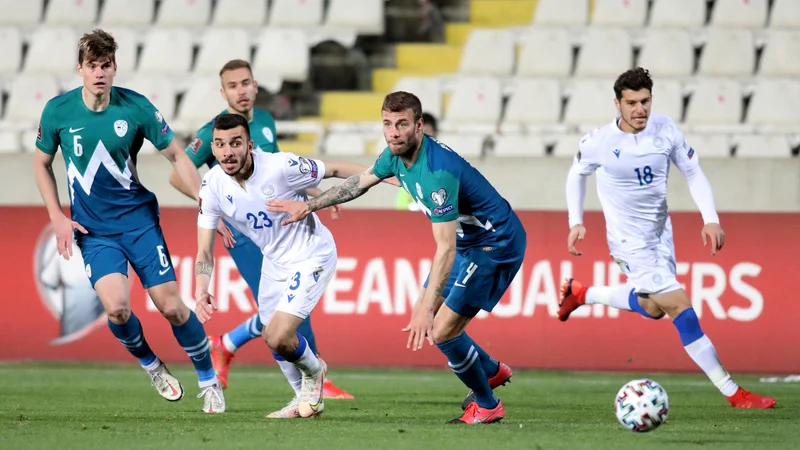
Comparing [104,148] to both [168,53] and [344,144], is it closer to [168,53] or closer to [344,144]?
[344,144]

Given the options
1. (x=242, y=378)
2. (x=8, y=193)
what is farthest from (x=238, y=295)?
(x=8, y=193)

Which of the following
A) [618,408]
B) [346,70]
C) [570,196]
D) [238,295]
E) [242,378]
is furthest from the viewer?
[346,70]

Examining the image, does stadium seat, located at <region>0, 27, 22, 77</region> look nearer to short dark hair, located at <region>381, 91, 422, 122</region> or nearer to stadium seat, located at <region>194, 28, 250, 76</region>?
stadium seat, located at <region>194, 28, 250, 76</region>

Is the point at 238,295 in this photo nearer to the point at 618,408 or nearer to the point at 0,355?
the point at 0,355

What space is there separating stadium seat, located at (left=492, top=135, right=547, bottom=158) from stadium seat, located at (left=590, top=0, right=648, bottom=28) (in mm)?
2488

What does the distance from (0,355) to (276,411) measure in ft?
17.6

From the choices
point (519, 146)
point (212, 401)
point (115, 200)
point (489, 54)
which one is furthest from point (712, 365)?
point (489, 54)

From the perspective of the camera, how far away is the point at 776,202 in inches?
541

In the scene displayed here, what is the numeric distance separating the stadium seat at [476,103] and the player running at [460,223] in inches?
298

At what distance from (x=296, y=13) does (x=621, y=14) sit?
4288 millimetres

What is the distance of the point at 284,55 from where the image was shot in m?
17.1

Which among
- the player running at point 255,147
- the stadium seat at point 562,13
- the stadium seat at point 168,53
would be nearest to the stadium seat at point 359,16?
the stadium seat at point 168,53

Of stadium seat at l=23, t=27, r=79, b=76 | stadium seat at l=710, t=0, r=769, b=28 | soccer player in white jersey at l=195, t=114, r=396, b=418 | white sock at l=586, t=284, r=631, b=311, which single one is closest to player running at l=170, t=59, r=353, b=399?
soccer player in white jersey at l=195, t=114, r=396, b=418

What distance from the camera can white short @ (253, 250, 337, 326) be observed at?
852 cm
